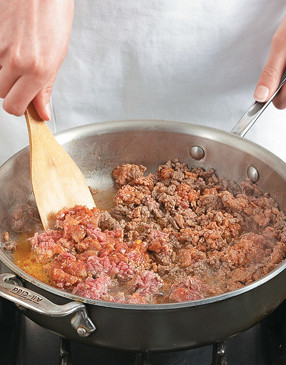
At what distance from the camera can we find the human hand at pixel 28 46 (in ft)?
3.99

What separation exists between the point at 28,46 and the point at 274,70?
2.28 feet

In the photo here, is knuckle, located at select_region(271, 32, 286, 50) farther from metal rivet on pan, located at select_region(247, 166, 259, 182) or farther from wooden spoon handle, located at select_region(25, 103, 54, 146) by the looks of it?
wooden spoon handle, located at select_region(25, 103, 54, 146)

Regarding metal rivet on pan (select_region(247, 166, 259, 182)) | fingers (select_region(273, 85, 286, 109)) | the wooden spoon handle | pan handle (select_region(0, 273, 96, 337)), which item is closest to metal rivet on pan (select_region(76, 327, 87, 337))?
pan handle (select_region(0, 273, 96, 337))

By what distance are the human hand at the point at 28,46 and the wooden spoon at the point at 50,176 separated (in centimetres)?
11

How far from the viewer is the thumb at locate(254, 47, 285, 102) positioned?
4.73ft

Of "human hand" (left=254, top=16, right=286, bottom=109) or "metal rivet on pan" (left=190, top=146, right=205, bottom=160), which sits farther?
"metal rivet on pan" (left=190, top=146, right=205, bottom=160)

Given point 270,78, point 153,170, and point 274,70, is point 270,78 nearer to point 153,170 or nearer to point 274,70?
point 274,70

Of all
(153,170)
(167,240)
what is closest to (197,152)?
(153,170)

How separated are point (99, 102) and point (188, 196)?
1.70 feet

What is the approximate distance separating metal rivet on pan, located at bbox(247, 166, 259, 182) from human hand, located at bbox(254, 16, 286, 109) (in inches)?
7.7

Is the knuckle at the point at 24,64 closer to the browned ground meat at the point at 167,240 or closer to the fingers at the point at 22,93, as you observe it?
the fingers at the point at 22,93

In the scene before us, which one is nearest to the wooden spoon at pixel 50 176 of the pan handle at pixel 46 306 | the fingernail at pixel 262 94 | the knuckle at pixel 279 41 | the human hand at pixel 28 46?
the human hand at pixel 28 46

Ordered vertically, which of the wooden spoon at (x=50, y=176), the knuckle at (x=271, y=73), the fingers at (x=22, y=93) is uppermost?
the knuckle at (x=271, y=73)

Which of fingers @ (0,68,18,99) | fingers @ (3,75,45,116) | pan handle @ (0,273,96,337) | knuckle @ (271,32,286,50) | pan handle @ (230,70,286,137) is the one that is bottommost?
pan handle @ (0,273,96,337)
